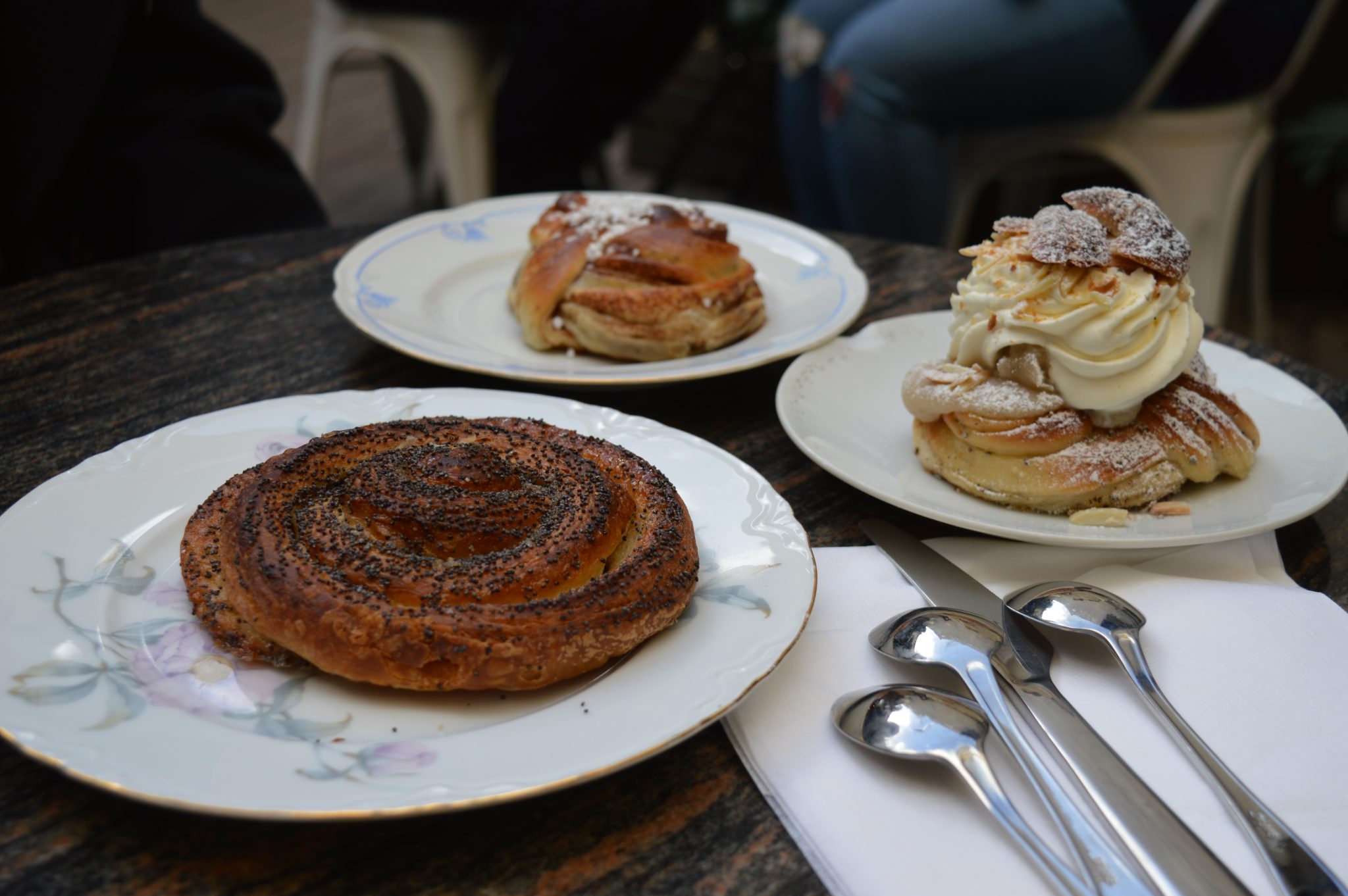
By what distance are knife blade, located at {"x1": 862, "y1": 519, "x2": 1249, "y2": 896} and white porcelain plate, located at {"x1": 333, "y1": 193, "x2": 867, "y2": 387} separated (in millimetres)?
402

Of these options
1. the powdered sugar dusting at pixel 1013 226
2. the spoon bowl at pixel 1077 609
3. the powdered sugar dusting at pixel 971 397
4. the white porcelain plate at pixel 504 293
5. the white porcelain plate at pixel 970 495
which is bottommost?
the white porcelain plate at pixel 504 293

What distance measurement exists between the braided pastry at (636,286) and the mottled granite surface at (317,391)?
0.26 feet

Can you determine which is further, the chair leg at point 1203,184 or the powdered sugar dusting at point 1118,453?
the chair leg at point 1203,184

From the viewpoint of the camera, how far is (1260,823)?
62 cm

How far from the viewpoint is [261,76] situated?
2053 mm

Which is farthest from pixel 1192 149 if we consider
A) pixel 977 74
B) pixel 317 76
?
pixel 317 76

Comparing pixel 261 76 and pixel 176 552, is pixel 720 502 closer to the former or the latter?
pixel 176 552

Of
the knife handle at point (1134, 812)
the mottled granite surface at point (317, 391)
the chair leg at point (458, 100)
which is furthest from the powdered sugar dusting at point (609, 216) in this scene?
the chair leg at point (458, 100)

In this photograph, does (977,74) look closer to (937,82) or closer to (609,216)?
(937,82)

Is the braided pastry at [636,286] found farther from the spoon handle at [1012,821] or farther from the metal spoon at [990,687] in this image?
the spoon handle at [1012,821]

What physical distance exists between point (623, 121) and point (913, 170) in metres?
1.13

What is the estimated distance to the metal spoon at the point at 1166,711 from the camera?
23.1 inches

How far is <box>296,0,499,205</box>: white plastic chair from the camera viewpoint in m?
3.04

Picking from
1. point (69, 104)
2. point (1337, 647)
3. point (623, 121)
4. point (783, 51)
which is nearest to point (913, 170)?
point (783, 51)
